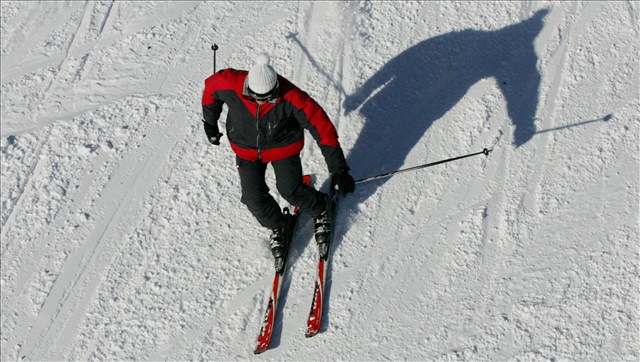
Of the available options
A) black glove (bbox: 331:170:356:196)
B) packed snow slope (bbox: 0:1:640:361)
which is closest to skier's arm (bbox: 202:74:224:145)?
packed snow slope (bbox: 0:1:640:361)

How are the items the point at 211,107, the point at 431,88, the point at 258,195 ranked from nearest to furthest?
the point at 211,107 → the point at 258,195 → the point at 431,88

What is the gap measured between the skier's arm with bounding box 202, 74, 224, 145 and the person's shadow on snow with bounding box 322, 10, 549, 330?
1.44 m

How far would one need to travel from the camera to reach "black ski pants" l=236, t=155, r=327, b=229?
20.3ft

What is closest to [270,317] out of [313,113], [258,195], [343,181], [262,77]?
[258,195]

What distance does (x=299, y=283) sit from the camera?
6543 millimetres

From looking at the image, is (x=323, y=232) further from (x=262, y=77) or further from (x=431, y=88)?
(x=431, y=88)

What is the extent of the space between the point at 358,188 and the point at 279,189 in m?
0.97

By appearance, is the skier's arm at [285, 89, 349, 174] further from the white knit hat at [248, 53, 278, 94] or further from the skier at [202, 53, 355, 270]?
the white knit hat at [248, 53, 278, 94]

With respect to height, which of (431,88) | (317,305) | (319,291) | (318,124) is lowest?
(317,305)

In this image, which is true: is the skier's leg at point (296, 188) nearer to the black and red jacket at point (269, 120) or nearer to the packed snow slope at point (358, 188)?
the black and red jacket at point (269, 120)

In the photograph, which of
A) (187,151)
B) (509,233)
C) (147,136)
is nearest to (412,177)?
(509,233)

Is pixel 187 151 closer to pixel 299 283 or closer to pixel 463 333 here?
pixel 299 283

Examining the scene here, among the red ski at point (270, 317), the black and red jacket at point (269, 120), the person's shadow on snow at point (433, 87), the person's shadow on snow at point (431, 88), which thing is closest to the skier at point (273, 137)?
the black and red jacket at point (269, 120)

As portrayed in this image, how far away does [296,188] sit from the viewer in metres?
6.35
